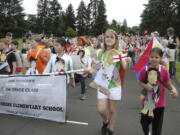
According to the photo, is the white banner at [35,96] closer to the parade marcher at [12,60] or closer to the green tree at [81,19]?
the parade marcher at [12,60]

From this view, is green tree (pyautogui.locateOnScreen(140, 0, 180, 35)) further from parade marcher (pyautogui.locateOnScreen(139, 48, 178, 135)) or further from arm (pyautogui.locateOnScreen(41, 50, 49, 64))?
parade marcher (pyautogui.locateOnScreen(139, 48, 178, 135))

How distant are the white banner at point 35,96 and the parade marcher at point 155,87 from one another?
1.96 metres

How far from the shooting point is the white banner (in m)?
5.41

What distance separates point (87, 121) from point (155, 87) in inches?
90.7

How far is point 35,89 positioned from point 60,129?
41.8 inches

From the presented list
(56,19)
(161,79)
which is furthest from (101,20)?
(161,79)

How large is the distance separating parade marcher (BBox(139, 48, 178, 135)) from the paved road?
47.3 inches

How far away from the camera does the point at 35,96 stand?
5645 millimetres

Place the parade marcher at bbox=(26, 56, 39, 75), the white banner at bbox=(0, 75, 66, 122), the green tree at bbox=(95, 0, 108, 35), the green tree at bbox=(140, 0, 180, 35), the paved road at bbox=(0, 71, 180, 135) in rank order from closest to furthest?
the paved road at bbox=(0, 71, 180, 135) → the white banner at bbox=(0, 75, 66, 122) → the parade marcher at bbox=(26, 56, 39, 75) → the green tree at bbox=(140, 0, 180, 35) → the green tree at bbox=(95, 0, 108, 35)

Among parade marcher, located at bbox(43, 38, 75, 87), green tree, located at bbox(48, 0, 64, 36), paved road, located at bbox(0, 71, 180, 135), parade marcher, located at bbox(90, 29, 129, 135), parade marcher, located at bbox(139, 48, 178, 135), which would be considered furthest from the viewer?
green tree, located at bbox(48, 0, 64, 36)

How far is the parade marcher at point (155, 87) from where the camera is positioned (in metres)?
3.81

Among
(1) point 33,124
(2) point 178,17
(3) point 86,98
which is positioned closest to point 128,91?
(3) point 86,98

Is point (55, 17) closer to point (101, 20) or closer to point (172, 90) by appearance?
point (101, 20)

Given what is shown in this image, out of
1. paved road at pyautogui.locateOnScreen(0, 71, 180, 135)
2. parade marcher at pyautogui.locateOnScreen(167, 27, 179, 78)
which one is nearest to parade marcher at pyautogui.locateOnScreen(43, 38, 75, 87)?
paved road at pyautogui.locateOnScreen(0, 71, 180, 135)
